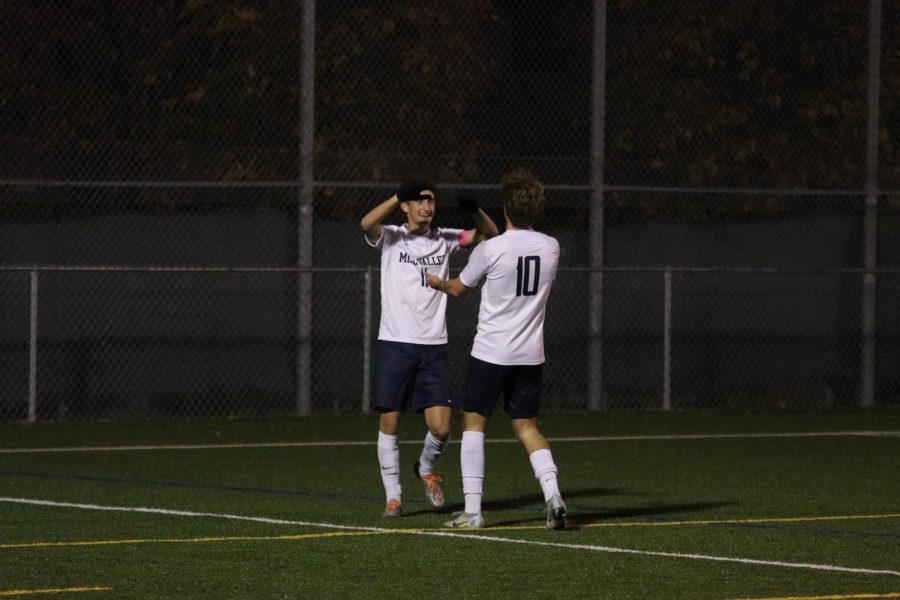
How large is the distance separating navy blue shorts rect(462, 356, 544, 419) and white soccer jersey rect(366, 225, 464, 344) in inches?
39.9

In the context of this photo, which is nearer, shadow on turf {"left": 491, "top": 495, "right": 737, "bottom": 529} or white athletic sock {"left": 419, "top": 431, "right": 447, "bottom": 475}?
shadow on turf {"left": 491, "top": 495, "right": 737, "bottom": 529}

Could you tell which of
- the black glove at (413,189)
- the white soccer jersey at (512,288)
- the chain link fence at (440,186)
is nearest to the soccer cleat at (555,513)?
the white soccer jersey at (512,288)

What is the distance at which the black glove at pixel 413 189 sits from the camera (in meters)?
11.6

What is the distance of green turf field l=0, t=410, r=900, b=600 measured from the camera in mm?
8867

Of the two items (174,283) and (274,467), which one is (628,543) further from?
(174,283)

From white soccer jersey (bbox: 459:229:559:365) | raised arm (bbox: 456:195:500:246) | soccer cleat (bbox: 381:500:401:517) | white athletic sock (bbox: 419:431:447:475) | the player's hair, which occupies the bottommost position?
soccer cleat (bbox: 381:500:401:517)

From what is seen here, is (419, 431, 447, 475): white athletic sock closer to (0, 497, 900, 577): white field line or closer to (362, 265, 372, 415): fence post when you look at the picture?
(0, 497, 900, 577): white field line

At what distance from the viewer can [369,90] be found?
71.7ft

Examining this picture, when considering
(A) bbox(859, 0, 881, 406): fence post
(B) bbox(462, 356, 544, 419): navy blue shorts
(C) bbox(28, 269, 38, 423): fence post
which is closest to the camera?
(B) bbox(462, 356, 544, 419): navy blue shorts

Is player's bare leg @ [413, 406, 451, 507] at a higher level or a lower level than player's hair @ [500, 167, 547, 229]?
lower

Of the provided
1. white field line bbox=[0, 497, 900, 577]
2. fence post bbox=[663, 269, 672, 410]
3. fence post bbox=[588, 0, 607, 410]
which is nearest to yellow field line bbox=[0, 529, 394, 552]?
white field line bbox=[0, 497, 900, 577]

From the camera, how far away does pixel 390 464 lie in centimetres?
1171

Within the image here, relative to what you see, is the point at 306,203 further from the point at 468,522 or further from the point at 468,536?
the point at 468,536

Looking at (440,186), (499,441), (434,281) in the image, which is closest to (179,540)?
(434,281)
